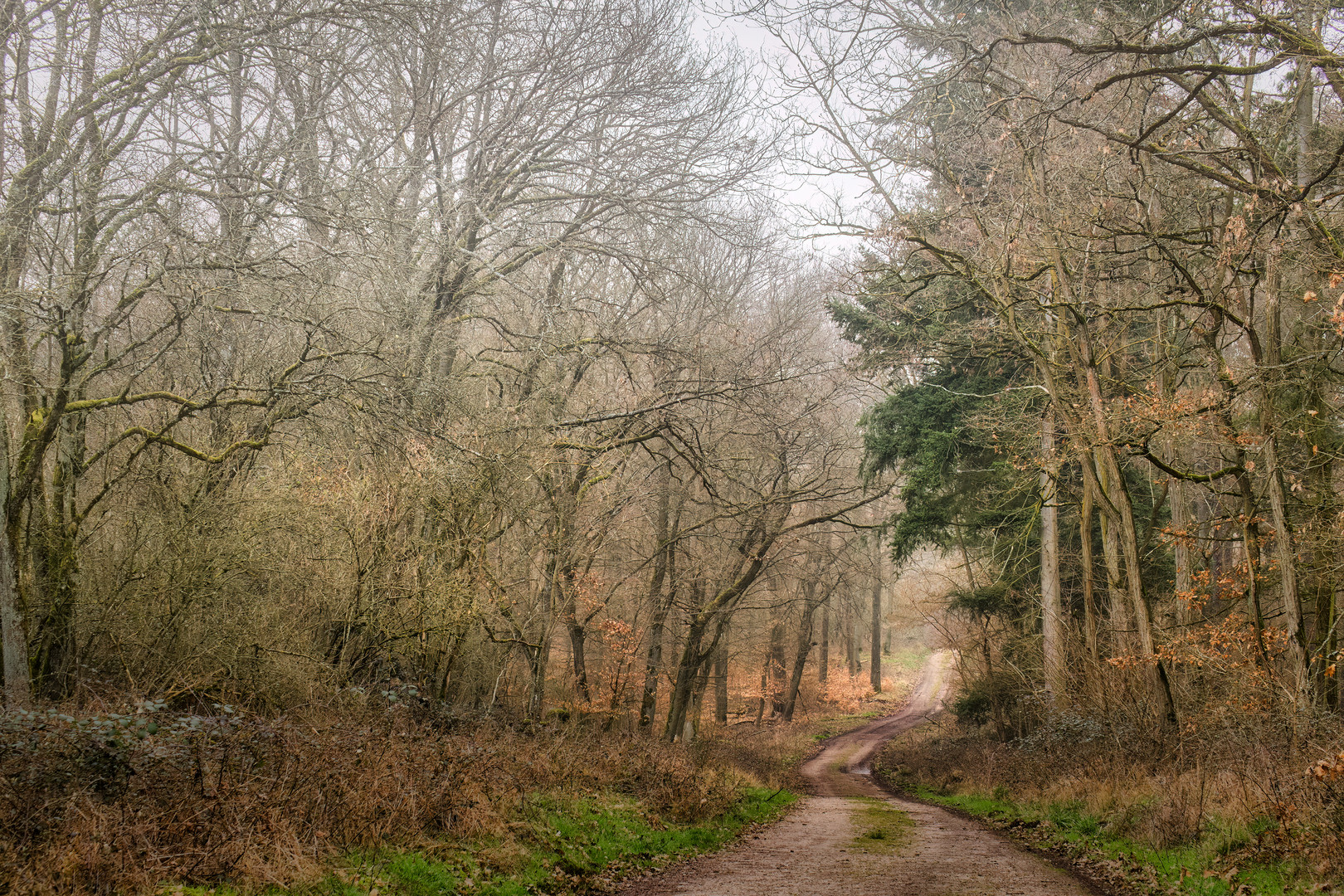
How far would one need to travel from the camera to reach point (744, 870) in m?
8.96

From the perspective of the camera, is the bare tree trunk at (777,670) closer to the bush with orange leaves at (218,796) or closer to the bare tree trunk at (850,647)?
the bare tree trunk at (850,647)

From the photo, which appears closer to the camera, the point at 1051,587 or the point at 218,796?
the point at 218,796

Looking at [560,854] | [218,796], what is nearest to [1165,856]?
[560,854]

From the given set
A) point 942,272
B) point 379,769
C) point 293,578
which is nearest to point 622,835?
point 379,769

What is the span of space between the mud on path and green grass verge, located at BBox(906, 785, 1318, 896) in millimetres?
555

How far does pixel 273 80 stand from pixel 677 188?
6223mm

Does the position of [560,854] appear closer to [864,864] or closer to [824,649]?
[864,864]

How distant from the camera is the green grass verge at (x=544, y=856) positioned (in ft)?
19.1

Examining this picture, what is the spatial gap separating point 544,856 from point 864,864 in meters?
3.68

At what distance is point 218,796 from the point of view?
218 inches

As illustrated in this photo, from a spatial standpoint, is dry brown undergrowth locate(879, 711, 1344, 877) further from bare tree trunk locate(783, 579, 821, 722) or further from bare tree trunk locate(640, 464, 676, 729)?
bare tree trunk locate(783, 579, 821, 722)

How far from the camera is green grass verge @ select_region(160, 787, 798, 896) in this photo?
5.82m

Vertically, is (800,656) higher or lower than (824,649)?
higher

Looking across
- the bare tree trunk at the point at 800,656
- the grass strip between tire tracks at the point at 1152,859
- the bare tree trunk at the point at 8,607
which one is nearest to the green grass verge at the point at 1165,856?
the grass strip between tire tracks at the point at 1152,859
